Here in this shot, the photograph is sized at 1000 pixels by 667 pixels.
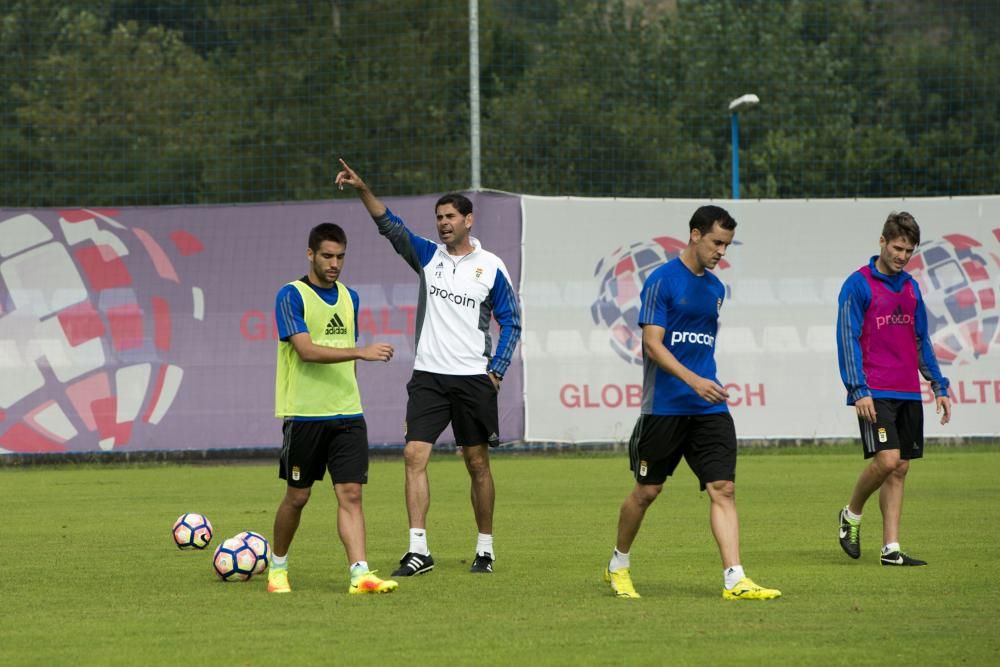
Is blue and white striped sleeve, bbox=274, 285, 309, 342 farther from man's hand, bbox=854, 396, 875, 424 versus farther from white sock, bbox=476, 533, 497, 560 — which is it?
man's hand, bbox=854, 396, 875, 424

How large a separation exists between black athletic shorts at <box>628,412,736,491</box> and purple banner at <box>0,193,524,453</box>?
11319 mm

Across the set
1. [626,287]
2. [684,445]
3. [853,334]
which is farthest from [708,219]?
[626,287]

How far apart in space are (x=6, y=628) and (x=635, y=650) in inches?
119

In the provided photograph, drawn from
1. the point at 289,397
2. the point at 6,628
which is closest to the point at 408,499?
the point at 289,397

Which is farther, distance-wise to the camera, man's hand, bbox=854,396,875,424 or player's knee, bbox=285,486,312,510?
man's hand, bbox=854,396,875,424

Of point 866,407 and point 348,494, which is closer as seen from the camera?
point 348,494

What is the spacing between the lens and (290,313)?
9.12 metres

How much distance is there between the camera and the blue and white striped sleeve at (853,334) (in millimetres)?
10086

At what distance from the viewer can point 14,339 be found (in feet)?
65.9

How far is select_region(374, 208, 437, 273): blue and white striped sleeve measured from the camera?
34.1 ft

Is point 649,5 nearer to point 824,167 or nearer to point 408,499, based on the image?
point 824,167

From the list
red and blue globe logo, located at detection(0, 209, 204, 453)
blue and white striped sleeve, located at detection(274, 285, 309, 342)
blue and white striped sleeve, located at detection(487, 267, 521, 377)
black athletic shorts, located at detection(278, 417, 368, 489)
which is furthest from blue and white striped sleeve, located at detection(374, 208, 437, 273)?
red and blue globe logo, located at detection(0, 209, 204, 453)

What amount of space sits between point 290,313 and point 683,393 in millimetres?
2212

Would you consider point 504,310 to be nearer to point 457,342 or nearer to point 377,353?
point 457,342
